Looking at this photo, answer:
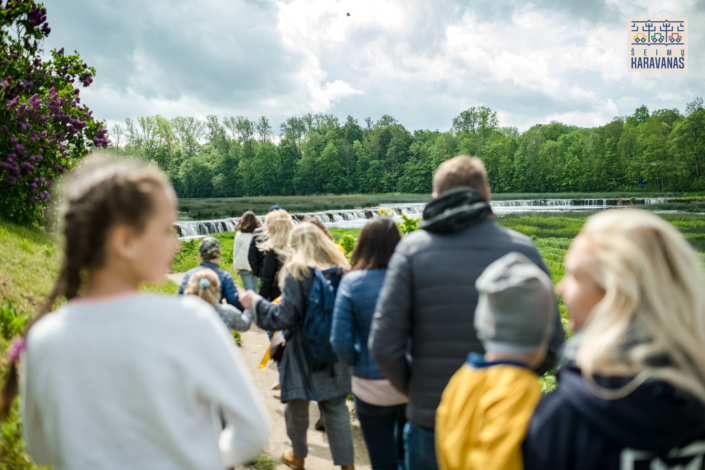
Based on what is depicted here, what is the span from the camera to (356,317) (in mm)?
3117

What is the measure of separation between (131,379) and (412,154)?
109014mm

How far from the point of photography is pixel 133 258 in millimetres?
1219

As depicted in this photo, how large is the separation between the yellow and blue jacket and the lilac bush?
9.94 m

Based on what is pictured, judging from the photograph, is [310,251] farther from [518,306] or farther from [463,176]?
[518,306]

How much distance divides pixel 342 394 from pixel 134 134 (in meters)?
95.3

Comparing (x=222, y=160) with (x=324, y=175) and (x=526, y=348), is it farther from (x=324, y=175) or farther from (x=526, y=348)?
(x=526, y=348)

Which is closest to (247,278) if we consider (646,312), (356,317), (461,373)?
(356,317)

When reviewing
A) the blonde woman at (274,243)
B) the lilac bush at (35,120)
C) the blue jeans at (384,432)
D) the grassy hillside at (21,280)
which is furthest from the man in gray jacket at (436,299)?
the lilac bush at (35,120)

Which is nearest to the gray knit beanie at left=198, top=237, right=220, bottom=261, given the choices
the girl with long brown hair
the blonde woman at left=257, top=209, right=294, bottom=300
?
the blonde woman at left=257, top=209, right=294, bottom=300

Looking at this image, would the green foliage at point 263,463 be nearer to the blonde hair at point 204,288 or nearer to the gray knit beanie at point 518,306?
the blonde hair at point 204,288

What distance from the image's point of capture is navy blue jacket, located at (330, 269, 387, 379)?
3.06 m

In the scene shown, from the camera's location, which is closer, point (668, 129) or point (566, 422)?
point (566, 422)

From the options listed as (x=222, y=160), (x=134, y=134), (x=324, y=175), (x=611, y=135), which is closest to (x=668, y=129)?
(x=611, y=135)

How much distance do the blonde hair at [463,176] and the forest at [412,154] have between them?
8366 cm
